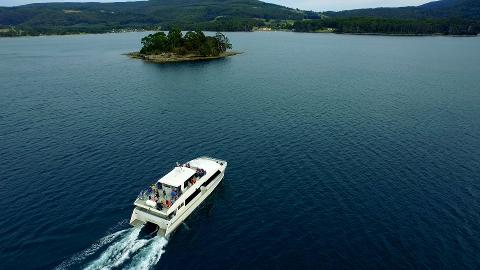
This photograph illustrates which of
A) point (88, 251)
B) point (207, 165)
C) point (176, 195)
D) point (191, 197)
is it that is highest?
point (207, 165)

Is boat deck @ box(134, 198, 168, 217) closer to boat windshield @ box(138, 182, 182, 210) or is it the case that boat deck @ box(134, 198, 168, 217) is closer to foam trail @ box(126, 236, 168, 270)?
boat windshield @ box(138, 182, 182, 210)

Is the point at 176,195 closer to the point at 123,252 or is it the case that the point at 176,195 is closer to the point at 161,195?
the point at 161,195

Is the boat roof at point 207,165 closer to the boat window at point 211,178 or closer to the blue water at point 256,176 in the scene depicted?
the boat window at point 211,178

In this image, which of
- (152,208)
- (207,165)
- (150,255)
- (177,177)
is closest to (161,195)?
(152,208)

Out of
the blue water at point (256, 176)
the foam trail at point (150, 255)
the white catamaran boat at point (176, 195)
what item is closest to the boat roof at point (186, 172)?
the white catamaran boat at point (176, 195)

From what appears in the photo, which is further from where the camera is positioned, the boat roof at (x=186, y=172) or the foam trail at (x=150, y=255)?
the boat roof at (x=186, y=172)

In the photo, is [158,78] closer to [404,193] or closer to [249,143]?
[249,143]
